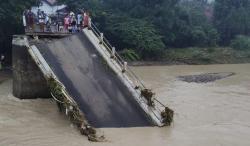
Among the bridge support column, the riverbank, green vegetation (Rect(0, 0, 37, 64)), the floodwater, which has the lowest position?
the riverbank

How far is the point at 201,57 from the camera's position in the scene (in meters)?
42.8

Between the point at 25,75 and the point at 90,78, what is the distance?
153 inches

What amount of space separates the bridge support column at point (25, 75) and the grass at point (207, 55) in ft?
74.5

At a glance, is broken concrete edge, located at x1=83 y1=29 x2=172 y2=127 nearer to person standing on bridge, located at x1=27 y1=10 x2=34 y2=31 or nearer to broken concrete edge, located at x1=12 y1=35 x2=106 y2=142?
broken concrete edge, located at x1=12 y1=35 x2=106 y2=142

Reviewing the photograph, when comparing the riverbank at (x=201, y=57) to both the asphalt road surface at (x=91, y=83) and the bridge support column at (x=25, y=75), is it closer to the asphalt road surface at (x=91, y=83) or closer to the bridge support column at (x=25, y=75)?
the bridge support column at (x=25, y=75)

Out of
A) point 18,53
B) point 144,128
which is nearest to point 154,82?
point 18,53

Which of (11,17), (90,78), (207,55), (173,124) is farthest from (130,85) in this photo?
(207,55)

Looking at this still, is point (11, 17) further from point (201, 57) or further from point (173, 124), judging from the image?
point (201, 57)

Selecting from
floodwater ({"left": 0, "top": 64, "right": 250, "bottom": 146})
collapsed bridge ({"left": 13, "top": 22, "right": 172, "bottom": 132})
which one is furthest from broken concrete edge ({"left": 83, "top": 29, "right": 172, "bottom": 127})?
floodwater ({"left": 0, "top": 64, "right": 250, "bottom": 146})

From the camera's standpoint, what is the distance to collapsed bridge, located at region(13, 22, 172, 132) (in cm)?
1571

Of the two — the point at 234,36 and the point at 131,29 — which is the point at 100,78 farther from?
the point at 234,36

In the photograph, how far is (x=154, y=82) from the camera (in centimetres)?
2806

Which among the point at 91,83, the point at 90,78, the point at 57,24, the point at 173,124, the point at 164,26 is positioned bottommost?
the point at 173,124

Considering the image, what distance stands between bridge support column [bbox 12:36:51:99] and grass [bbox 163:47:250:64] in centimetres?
2270
